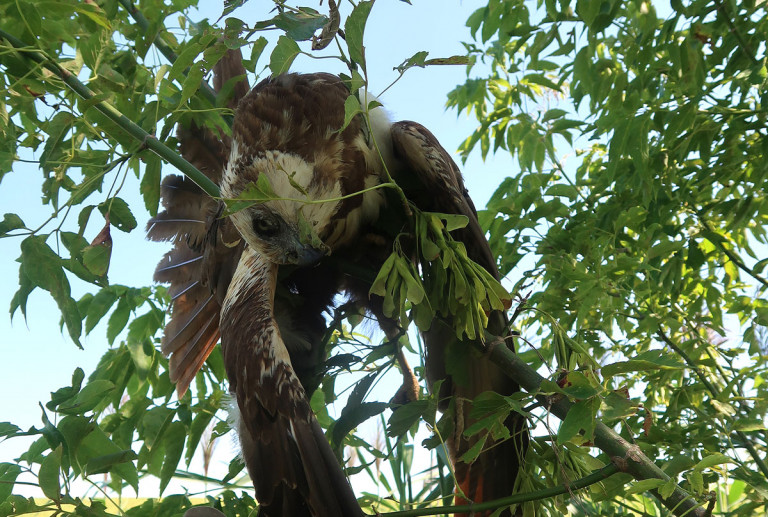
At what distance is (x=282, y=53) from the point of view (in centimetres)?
112

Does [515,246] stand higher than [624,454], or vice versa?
[515,246]

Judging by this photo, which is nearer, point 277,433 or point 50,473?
point 50,473

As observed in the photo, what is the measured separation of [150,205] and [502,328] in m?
1.06

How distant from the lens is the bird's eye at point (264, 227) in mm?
1999

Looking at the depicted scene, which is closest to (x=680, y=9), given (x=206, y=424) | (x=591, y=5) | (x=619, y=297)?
(x=591, y=5)

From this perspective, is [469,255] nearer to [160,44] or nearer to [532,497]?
[532,497]

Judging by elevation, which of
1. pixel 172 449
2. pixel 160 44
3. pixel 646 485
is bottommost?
pixel 646 485

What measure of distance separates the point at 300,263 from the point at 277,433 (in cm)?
54

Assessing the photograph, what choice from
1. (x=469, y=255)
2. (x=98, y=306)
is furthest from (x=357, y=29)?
(x=98, y=306)

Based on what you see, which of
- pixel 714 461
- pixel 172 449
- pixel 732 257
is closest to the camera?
pixel 714 461

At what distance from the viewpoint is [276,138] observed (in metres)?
2.04

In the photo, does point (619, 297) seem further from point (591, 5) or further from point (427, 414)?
point (427, 414)

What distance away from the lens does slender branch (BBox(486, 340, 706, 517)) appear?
48.4 inches

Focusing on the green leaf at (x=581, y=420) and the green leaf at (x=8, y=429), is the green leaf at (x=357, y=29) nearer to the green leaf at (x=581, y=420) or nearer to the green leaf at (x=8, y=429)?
the green leaf at (x=581, y=420)
